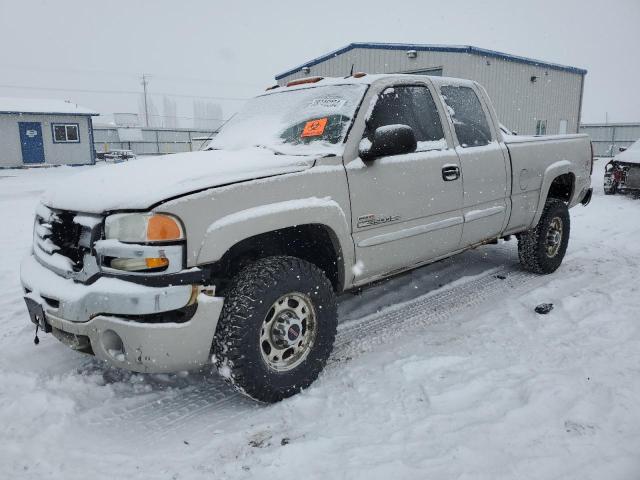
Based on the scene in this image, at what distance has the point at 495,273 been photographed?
522 centimetres

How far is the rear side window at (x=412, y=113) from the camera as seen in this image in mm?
3381

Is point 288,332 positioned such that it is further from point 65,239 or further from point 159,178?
point 65,239

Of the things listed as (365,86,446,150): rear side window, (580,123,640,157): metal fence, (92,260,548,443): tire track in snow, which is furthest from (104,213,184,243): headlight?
(580,123,640,157): metal fence

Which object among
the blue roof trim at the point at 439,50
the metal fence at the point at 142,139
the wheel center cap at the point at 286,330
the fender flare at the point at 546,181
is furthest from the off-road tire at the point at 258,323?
the metal fence at the point at 142,139

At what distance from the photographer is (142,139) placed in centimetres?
4044

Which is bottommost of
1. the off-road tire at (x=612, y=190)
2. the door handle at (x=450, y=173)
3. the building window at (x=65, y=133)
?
the off-road tire at (x=612, y=190)

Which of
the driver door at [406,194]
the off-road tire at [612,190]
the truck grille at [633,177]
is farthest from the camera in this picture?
the off-road tire at [612,190]

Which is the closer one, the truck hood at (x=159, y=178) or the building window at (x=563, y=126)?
the truck hood at (x=159, y=178)

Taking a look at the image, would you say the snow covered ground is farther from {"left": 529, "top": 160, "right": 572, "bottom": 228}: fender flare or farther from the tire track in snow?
{"left": 529, "top": 160, "right": 572, "bottom": 228}: fender flare

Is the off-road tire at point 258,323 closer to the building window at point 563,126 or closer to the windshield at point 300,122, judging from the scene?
the windshield at point 300,122

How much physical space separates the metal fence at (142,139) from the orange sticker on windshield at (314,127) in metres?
35.1

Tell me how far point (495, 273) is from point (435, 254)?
1.79 meters

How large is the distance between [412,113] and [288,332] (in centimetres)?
195

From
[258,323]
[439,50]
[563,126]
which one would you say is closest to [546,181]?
[258,323]
